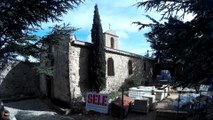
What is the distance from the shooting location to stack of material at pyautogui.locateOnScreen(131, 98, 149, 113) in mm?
12055

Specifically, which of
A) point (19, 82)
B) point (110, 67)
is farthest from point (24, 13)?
point (19, 82)

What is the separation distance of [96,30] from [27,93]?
8.46 meters

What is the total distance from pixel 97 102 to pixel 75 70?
573cm

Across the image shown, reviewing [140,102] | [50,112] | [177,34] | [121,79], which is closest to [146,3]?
[177,34]

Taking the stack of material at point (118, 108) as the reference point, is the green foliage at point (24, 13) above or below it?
above

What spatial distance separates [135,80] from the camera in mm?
19469

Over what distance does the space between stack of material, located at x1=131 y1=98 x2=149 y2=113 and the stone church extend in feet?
12.4

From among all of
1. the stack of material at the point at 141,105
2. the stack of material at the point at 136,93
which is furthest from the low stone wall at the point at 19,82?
the stack of material at the point at 141,105

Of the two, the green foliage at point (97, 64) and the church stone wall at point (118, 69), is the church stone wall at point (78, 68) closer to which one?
the green foliage at point (97, 64)

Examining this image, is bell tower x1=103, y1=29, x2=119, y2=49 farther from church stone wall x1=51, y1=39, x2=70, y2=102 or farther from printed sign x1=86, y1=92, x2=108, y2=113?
printed sign x1=86, y1=92, x2=108, y2=113

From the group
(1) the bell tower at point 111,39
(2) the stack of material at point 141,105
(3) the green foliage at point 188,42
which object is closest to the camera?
(3) the green foliage at point 188,42

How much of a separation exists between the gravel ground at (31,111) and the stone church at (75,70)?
129 centimetres

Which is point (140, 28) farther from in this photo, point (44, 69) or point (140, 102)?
point (44, 69)

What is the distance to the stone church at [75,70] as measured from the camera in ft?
47.1
